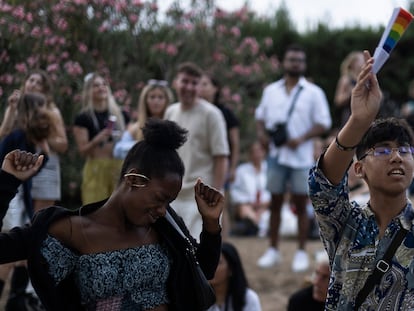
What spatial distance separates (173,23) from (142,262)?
5.65 m

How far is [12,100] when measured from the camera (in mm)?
5055

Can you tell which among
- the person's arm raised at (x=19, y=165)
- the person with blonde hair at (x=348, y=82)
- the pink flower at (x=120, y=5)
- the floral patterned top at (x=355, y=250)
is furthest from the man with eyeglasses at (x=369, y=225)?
the person with blonde hair at (x=348, y=82)

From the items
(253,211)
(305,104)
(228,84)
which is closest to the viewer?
(305,104)

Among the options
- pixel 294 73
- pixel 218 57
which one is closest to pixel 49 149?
pixel 294 73

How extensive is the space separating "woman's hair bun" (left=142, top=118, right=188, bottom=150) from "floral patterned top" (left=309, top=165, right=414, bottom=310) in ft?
1.76

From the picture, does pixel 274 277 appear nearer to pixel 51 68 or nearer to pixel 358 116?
pixel 51 68

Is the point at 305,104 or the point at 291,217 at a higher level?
the point at 305,104

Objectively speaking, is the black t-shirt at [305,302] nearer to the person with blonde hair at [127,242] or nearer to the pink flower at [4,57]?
the person with blonde hair at [127,242]

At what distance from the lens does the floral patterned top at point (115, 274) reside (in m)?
3.06

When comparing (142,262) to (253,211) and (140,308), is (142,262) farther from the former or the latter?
(253,211)

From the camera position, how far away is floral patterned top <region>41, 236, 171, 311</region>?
10.0 feet

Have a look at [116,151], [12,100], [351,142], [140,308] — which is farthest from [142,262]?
[116,151]

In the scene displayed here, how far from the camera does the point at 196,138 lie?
21.1ft

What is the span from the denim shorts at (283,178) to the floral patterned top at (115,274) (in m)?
4.57
